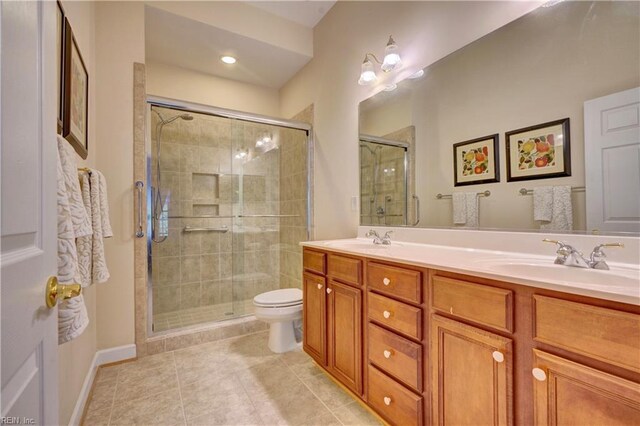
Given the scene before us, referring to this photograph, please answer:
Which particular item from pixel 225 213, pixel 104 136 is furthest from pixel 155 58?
pixel 225 213

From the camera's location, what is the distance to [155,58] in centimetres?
290

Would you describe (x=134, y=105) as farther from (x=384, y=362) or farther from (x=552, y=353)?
(x=552, y=353)

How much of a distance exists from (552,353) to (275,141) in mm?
2988

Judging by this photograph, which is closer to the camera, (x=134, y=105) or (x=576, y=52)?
(x=576, y=52)

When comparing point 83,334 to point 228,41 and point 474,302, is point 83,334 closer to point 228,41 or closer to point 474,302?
point 474,302

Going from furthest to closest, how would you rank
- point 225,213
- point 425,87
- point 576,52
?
point 225,213 < point 425,87 < point 576,52

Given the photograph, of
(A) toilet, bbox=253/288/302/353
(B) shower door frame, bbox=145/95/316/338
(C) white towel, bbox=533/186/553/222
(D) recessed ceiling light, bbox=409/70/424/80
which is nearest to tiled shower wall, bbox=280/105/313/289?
(B) shower door frame, bbox=145/95/316/338

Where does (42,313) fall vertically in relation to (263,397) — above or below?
above

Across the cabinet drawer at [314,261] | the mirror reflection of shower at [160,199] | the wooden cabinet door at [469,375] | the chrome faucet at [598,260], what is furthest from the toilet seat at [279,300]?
the chrome faucet at [598,260]

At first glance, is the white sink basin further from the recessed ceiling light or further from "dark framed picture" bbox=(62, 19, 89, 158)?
"dark framed picture" bbox=(62, 19, 89, 158)

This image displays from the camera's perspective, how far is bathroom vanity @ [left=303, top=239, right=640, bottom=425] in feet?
2.31

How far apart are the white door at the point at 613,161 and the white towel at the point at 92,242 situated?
211 cm

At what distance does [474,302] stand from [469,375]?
0.85ft

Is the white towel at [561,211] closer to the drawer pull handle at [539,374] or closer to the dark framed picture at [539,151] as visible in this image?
the dark framed picture at [539,151]
